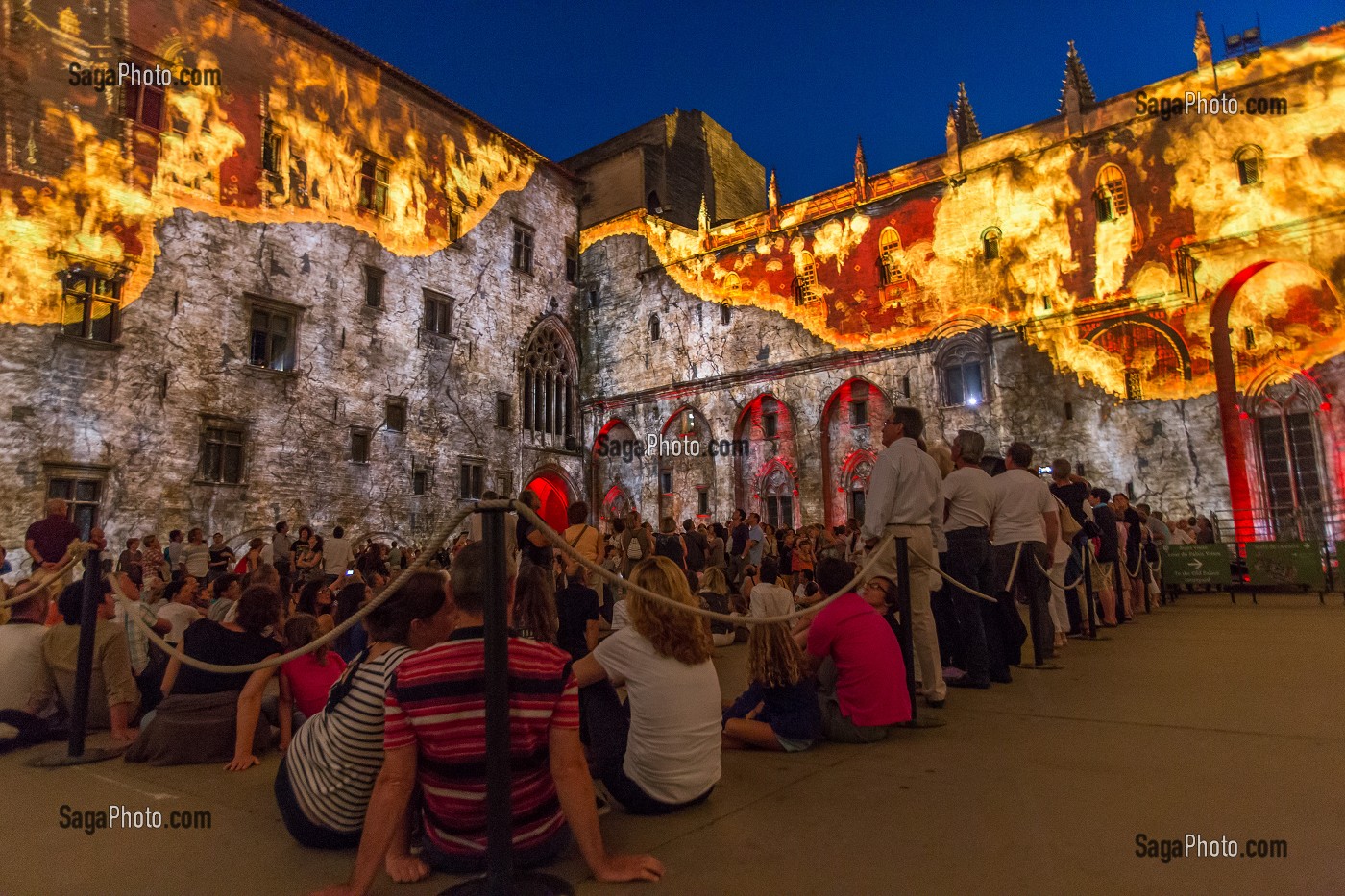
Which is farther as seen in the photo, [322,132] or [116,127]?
[322,132]

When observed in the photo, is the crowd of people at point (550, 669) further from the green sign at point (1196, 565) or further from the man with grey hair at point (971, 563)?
the green sign at point (1196, 565)

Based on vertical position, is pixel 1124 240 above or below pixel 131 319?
above

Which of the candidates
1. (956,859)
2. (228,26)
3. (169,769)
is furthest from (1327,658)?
(228,26)

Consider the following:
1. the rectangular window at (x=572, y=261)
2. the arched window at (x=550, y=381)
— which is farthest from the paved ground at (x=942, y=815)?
the rectangular window at (x=572, y=261)

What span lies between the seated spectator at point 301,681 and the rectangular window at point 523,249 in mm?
20442

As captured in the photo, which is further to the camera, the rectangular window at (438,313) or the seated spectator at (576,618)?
the rectangular window at (438,313)

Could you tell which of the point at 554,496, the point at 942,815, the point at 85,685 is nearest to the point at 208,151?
the point at 554,496

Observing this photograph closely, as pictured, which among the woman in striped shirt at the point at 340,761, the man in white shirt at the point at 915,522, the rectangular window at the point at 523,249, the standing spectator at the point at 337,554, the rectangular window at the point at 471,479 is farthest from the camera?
the rectangular window at the point at 523,249

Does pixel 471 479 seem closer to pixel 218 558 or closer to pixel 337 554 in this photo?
pixel 337 554

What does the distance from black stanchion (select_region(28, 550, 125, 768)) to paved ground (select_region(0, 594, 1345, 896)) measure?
185 millimetres

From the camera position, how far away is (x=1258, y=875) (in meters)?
2.49

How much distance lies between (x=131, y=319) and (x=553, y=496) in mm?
12988

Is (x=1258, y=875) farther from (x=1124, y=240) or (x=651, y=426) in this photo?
(x=651, y=426)

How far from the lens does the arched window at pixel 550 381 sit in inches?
→ 944
